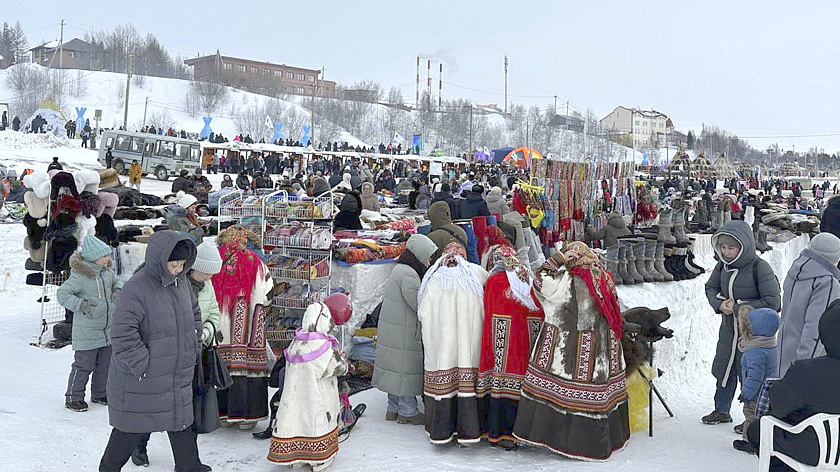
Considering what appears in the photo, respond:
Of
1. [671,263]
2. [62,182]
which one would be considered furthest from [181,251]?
[671,263]

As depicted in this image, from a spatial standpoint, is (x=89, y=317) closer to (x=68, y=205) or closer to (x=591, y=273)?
(x=68, y=205)

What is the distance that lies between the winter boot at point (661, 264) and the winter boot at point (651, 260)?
0.06m

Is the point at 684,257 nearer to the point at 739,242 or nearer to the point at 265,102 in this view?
the point at 739,242

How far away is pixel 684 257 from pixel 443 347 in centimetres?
564

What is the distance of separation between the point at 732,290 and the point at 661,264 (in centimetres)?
372

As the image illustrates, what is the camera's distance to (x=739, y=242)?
485 centimetres

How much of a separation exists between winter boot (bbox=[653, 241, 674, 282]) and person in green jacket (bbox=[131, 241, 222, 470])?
599cm

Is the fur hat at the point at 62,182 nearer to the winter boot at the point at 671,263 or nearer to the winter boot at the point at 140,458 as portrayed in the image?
the winter boot at the point at 140,458

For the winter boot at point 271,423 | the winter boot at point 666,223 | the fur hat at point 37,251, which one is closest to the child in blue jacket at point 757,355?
the winter boot at point 271,423

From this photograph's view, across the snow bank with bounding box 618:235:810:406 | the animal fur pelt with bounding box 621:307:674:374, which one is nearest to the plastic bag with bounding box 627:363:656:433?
the animal fur pelt with bounding box 621:307:674:374

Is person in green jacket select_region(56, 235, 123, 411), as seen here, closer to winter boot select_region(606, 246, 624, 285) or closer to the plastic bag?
the plastic bag

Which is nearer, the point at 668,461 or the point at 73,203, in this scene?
the point at 668,461

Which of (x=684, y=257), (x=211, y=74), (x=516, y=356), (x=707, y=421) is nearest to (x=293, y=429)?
(x=516, y=356)

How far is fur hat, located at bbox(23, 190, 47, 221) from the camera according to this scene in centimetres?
685
